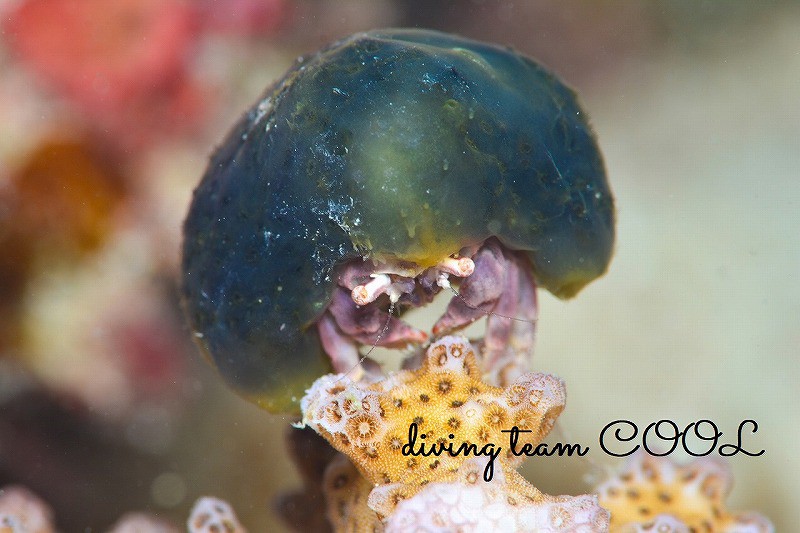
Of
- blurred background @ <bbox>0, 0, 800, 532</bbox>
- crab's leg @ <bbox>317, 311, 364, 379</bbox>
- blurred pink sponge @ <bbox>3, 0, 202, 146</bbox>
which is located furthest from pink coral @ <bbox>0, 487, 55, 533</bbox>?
blurred pink sponge @ <bbox>3, 0, 202, 146</bbox>

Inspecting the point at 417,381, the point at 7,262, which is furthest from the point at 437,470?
the point at 7,262

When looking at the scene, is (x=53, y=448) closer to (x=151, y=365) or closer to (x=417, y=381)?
(x=151, y=365)

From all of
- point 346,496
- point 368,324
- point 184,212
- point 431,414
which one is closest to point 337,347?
point 368,324

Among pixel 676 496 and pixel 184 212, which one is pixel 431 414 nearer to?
pixel 676 496

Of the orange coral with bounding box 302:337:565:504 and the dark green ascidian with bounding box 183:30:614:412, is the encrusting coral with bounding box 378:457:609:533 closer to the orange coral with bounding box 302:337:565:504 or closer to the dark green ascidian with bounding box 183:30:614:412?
the orange coral with bounding box 302:337:565:504

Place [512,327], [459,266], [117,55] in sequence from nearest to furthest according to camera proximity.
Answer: [459,266]
[512,327]
[117,55]

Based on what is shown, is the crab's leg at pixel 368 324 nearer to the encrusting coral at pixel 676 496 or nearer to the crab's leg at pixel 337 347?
the crab's leg at pixel 337 347
